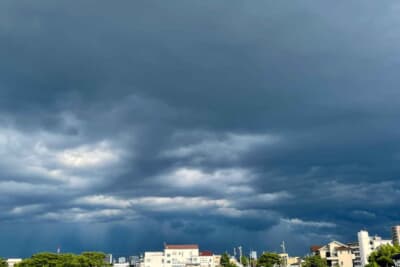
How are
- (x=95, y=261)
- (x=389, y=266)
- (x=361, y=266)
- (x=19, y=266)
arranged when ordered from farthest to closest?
(x=361, y=266) < (x=95, y=261) < (x=19, y=266) < (x=389, y=266)

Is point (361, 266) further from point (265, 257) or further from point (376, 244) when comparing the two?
point (265, 257)

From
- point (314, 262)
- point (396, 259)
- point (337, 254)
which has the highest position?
point (337, 254)

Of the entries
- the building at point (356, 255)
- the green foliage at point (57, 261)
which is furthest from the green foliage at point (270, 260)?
the green foliage at point (57, 261)

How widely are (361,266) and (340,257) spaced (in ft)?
27.3

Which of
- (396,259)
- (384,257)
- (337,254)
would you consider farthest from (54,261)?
(337,254)

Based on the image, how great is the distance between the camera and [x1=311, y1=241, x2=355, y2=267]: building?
168375 millimetres

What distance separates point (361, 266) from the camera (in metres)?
164

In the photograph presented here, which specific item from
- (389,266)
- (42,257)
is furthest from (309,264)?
(42,257)

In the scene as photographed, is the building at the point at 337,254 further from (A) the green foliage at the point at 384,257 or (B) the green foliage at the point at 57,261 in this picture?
(B) the green foliage at the point at 57,261

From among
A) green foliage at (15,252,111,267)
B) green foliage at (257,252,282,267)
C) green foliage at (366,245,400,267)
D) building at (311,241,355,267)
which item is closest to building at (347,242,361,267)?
building at (311,241,355,267)

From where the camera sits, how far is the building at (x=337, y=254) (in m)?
168

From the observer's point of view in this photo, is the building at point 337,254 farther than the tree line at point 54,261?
Yes

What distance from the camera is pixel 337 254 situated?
170 m

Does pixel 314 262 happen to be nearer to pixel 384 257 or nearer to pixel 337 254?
pixel 337 254
